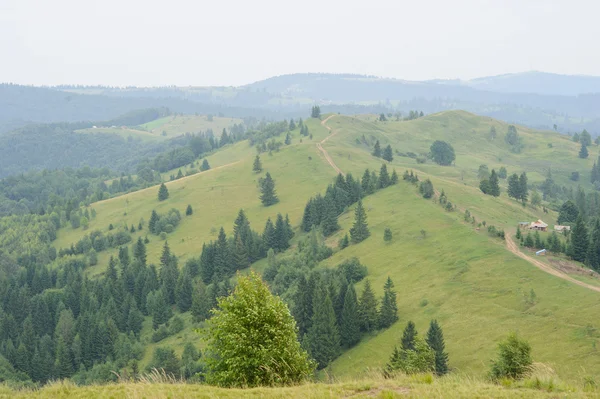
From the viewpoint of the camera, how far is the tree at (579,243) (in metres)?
80.9

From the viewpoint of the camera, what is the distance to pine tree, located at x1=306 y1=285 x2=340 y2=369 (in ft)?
253

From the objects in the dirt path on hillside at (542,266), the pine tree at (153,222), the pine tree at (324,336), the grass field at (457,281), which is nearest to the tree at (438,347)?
the grass field at (457,281)

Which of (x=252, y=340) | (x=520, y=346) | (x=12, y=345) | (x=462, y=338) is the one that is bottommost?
(x=12, y=345)

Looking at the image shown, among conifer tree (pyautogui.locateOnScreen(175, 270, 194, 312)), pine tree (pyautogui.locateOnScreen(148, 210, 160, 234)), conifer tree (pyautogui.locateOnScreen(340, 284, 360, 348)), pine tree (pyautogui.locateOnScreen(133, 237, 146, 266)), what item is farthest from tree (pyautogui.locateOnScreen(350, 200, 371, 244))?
pine tree (pyautogui.locateOnScreen(148, 210, 160, 234))

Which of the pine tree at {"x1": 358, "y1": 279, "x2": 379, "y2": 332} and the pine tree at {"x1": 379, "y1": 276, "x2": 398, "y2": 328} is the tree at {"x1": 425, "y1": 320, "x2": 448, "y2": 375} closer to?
the pine tree at {"x1": 379, "y1": 276, "x2": 398, "y2": 328}

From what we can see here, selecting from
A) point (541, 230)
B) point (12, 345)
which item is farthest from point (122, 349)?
point (541, 230)

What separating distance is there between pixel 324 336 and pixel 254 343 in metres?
47.9

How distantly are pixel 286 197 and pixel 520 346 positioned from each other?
13892 cm

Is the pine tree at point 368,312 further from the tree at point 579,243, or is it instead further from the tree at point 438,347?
the tree at point 579,243

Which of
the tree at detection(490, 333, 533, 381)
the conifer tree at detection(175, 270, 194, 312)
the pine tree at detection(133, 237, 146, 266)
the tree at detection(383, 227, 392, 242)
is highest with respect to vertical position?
the tree at detection(490, 333, 533, 381)

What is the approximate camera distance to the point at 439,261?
91.2 metres

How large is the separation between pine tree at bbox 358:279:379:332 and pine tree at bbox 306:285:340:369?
4.65 metres

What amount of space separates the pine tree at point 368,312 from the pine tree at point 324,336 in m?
4.65

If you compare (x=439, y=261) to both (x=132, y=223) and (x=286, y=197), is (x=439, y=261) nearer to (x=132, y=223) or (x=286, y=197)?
(x=286, y=197)
